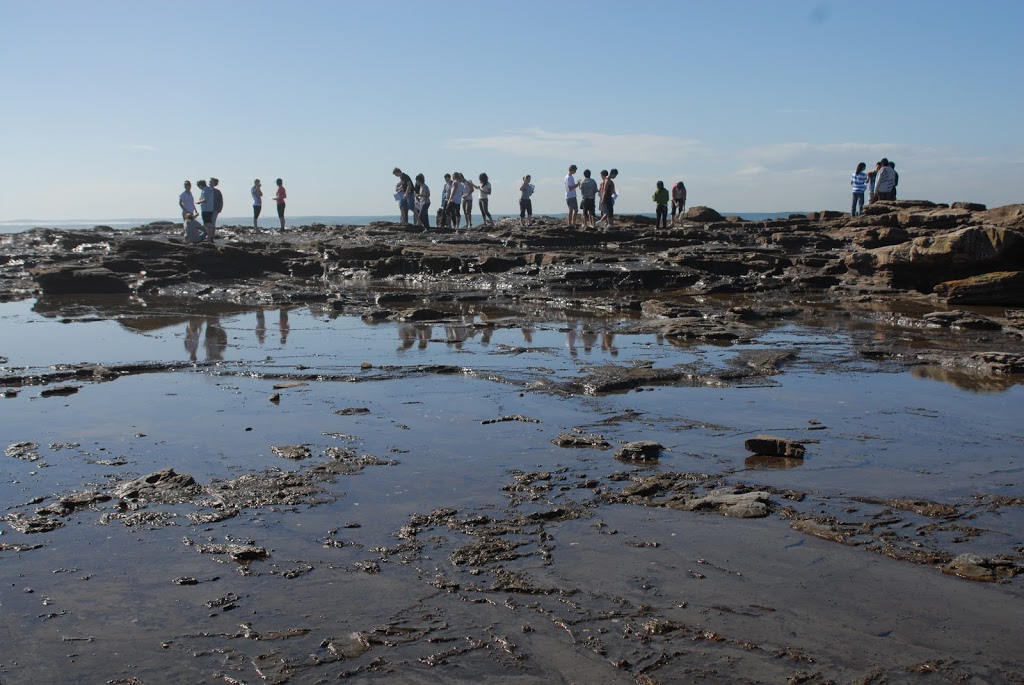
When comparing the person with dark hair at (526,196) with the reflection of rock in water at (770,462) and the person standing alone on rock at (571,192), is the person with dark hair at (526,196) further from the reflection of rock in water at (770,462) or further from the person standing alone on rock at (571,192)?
the reflection of rock in water at (770,462)

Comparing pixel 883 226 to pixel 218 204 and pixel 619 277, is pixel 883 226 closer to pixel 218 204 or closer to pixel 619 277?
pixel 619 277

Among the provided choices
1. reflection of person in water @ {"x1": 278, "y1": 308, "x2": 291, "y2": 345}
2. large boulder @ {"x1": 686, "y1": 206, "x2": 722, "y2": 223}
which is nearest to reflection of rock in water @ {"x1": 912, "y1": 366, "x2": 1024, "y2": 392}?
reflection of person in water @ {"x1": 278, "y1": 308, "x2": 291, "y2": 345}

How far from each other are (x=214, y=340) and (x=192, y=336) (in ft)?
2.25

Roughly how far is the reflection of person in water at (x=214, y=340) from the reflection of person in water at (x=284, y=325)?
0.86 meters

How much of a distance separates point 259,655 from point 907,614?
3.11 m

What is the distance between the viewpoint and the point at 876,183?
2853 cm

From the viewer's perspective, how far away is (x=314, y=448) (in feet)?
25.2

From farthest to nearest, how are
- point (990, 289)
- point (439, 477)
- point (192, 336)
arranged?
point (990, 289), point (192, 336), point (439, 477)

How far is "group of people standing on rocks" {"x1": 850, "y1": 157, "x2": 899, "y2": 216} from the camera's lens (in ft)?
91.9

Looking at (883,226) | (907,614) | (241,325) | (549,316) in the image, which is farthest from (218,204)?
(907,614)

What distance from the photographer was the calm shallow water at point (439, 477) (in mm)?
4449

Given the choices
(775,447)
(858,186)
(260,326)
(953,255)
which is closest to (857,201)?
(858,186)

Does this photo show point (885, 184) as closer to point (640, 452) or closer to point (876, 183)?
point (876, 183)

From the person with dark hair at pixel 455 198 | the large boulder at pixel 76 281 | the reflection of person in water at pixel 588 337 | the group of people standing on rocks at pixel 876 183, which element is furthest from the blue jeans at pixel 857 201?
the large boulder at pixel 76 281
